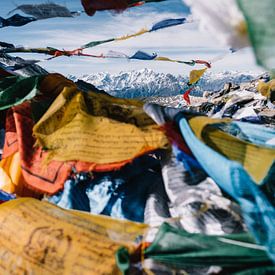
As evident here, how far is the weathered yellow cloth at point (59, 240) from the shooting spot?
7.56 ft

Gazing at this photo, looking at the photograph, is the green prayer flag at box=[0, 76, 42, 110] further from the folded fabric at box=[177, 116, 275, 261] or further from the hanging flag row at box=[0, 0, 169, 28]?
the folded fabric at box=[177, 116, 275, 261]

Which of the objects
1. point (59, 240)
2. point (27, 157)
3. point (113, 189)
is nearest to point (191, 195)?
point (113, 189)

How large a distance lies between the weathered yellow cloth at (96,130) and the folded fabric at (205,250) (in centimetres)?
74

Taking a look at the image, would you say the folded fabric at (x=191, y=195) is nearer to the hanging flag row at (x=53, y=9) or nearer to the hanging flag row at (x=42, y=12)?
the hanging flag row at (x=53, y=9)

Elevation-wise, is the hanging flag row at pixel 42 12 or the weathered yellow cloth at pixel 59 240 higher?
the hanging flag row at pixel 42 12

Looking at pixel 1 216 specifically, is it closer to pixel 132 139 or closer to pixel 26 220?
pixel 26 220

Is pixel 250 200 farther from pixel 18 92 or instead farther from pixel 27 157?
pixel 18 92

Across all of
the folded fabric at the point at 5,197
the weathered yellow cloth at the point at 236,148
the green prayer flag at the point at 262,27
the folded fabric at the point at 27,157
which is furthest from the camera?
the folded fabric at the point at 5,197

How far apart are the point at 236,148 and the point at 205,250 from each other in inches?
29.3

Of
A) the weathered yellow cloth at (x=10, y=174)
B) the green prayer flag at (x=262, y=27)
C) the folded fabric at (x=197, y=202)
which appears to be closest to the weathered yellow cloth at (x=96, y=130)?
the folded fabric at (x=197, y=202)

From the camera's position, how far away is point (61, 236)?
8.00 feet

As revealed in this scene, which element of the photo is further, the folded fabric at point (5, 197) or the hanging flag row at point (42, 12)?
the hanging flag row at point (42, 12)

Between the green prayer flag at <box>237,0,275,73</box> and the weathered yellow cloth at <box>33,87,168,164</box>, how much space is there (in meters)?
1.05

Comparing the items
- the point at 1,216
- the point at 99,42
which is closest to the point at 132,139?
the point at 1,216
